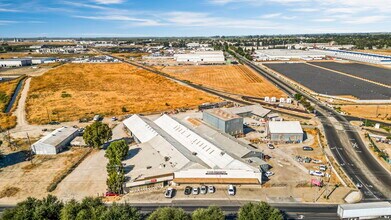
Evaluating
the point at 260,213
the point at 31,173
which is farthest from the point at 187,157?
the point at 31,173

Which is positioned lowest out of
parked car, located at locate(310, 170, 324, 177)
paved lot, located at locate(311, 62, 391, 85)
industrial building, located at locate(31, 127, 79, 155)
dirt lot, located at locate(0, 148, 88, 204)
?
dirt lot, located at locate(0, 148, 88, 204)

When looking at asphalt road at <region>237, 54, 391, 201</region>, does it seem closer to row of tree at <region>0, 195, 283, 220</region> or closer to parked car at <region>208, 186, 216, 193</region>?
row of tree at <region>0, 195, 283, 220</region>

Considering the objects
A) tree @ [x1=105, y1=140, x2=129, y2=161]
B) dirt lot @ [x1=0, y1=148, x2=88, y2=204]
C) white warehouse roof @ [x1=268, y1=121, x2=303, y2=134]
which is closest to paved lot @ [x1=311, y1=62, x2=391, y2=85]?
white warehouse roof @ [x1=268, y1=121, x2=303, y2=134]

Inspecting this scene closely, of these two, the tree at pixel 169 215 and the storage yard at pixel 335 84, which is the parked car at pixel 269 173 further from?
the storage yard at pixel 335 84

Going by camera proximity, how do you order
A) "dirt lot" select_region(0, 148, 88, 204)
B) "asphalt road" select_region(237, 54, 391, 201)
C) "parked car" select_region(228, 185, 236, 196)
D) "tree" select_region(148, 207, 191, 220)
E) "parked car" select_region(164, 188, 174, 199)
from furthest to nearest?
"asphalt road" select_region(237, 54, 391, 201)
"dirt lot" select_region(0, 148, 88, 204)
"parked car" select_region(228, 185, 236, 196)
"parked car" select_region(164, 188, 174, 199)
"tree" select_region(148, 207, 191, 220)

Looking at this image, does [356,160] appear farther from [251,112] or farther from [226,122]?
[251,112]

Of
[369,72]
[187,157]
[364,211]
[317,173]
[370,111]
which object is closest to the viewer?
[364,211]

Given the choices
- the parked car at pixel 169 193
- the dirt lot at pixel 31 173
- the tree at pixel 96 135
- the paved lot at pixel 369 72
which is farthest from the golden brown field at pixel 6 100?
the paved lot at pixel 369 72
